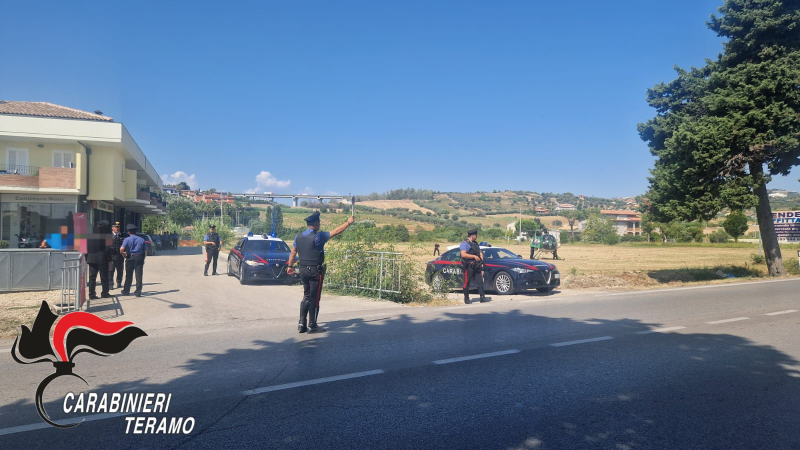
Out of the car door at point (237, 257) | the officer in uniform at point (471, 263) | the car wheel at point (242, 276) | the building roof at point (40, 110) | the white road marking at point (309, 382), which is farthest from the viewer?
the building roof at point (40, 110)

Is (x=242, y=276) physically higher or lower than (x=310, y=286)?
higher

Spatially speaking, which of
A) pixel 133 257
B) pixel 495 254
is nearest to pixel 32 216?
pixel 133 257

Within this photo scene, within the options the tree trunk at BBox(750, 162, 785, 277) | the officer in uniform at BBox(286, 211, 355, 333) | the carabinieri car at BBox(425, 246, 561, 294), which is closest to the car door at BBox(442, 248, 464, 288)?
the carabinieri car at BBox(425, 246, 561, 294)

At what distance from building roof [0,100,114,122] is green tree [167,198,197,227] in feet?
117

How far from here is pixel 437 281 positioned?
1467 cm

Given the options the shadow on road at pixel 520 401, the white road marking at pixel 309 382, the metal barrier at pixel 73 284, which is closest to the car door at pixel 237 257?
the metal barrier at pixel 73 284

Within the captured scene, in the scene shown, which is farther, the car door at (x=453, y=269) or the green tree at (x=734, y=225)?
the green tree at (x=734, y=225)

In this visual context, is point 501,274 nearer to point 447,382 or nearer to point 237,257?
point 237,257

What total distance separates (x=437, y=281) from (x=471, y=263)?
2.31 metres

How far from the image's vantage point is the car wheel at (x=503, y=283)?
46.4 ft

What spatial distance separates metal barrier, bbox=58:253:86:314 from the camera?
379 inches

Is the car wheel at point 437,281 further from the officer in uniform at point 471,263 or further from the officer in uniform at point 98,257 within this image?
the officer in uniform at point 98,257

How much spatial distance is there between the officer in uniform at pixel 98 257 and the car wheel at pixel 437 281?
26.1 feet

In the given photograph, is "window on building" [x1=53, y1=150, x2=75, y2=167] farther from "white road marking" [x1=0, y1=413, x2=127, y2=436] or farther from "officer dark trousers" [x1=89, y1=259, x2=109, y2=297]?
"white road marking" [x1=0, y1=413, x2=127, y2=436]
